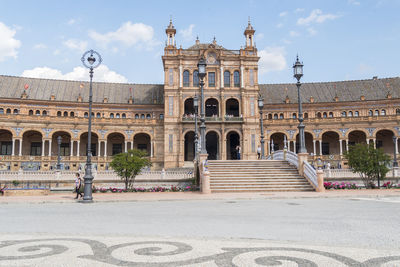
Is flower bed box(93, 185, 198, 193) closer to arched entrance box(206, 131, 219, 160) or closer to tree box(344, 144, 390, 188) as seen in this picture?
tree box(344, 144, 390, 188)

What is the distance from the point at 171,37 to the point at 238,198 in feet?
122

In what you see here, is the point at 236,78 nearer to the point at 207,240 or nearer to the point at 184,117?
the point at 184,117

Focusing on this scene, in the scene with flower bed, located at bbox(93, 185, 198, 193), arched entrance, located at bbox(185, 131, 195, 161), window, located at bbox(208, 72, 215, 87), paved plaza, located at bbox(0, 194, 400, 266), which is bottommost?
flower bed, located at bbox(93, 185, 198, 193)

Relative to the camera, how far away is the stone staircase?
19.1 m

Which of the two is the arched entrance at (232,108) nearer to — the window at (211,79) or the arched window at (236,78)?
the arched window at (236,78)

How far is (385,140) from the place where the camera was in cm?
4928

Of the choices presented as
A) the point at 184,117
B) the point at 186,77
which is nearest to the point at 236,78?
the point at 186,77

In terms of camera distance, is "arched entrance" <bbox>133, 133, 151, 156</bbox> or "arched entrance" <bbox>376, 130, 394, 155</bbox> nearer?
"arched entrance" <bbox>376, 130, 394, 155</bbox>

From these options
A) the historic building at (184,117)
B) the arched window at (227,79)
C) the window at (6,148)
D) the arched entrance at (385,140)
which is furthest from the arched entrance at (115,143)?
the arched entrance at (385,140)

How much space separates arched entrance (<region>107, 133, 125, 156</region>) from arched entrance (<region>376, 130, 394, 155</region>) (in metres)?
40.3

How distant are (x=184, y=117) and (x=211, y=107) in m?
5.89

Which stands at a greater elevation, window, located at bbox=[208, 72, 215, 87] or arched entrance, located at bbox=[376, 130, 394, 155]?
window, located at bbox=[208, 72, 215, 87]

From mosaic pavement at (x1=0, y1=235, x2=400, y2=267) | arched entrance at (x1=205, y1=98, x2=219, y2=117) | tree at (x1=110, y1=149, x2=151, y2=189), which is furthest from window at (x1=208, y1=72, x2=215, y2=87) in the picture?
mosaic pavement at (x1=0, y1=235, x2=400, y2=267)

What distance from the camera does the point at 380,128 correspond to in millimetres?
45938
